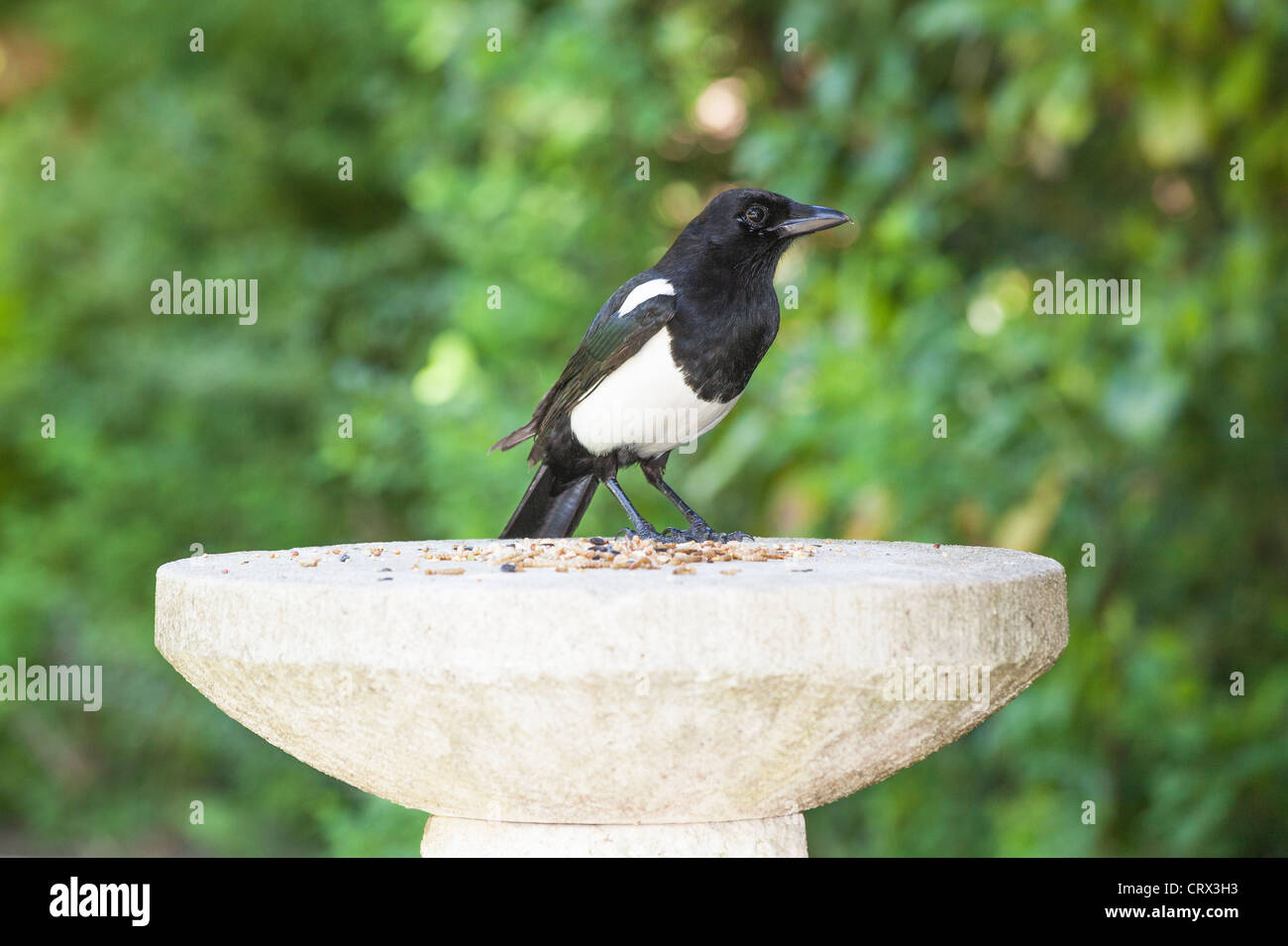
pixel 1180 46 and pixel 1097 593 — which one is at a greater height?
pixel 1180 46

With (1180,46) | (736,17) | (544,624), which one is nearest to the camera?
(544,624)

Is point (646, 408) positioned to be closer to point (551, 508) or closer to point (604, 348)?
point (604, 348)

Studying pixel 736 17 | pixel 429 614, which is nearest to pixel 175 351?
pixel 736 17

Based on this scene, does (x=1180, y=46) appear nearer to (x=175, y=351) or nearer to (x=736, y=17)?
(x=736, y=17)

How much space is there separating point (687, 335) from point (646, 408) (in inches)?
→ 6.9

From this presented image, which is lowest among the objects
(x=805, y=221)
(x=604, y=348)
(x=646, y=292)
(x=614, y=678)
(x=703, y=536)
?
(x=614, y=678)

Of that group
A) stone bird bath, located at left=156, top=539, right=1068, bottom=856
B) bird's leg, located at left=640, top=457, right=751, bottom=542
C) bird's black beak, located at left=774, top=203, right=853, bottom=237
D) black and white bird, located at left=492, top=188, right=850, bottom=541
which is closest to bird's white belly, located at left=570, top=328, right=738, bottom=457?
black and white bird, located at left=492, top=188, right=850, bottom=541

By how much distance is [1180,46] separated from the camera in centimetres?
368

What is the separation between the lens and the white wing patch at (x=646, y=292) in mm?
2816

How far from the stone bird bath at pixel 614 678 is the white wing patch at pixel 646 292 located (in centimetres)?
78

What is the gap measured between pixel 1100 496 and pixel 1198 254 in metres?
0.84

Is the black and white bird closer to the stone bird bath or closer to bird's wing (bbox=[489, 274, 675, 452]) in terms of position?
bird's wing (bbox=[489, 274, 675, 452])

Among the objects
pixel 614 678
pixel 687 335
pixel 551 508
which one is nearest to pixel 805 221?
pixel 687 335

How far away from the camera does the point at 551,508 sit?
3.14 metres
